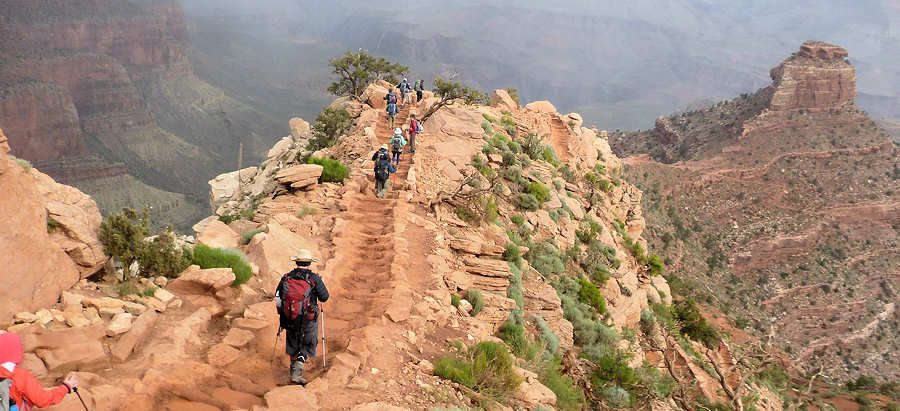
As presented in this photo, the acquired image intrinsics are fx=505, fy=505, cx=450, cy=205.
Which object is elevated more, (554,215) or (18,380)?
(18,380)

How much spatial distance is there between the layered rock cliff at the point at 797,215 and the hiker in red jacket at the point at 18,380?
4286 centimetres

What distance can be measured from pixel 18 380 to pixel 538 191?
1684 centimetres

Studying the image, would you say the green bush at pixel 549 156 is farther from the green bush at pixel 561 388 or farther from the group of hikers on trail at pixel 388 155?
the green bush at pixel 561 388

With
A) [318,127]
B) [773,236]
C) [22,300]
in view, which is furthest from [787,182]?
[22,300]

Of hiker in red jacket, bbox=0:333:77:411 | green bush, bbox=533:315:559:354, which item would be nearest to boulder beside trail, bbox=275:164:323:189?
green bush, bbox=533:315:559:354

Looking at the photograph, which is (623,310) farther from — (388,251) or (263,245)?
(263,245)

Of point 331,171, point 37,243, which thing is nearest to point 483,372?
point 37,243

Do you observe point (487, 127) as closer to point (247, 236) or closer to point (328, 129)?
point (328, 129)

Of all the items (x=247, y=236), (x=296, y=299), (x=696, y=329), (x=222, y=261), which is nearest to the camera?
(x=296, y=299)

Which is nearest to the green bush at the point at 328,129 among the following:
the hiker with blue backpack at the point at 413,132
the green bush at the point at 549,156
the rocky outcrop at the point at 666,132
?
the hiker with blue backpack at the point at 413,132

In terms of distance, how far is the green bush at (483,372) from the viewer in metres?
7.89

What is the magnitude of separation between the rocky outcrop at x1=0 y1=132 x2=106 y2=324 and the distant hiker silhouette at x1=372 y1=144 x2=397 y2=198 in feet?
27.9

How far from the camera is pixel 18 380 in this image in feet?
15.2

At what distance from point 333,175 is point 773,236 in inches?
2317
